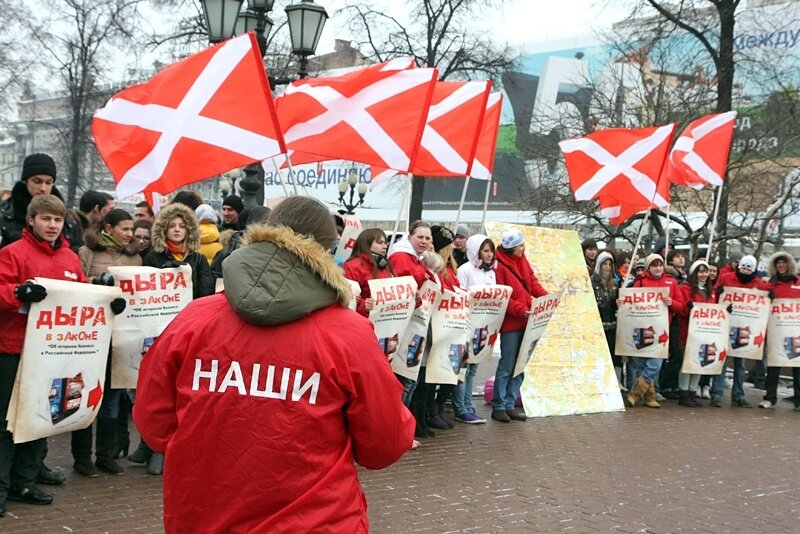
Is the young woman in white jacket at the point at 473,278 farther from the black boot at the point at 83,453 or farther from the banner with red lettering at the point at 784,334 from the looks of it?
the banner with red lettering at the point at 784,334

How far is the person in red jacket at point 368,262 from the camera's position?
8.16 metres

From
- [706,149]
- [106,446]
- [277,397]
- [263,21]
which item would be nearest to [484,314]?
[106,446]

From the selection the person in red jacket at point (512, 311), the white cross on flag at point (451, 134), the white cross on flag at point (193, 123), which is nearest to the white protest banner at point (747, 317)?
the person in red jacket at point (512, 311)

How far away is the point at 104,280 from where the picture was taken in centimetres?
641

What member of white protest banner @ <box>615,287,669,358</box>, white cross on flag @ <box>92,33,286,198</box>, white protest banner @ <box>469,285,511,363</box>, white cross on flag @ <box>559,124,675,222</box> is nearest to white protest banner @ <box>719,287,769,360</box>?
white protest banner @ <box>615,287,669,358</box>

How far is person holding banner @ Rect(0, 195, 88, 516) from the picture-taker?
18.6 feet

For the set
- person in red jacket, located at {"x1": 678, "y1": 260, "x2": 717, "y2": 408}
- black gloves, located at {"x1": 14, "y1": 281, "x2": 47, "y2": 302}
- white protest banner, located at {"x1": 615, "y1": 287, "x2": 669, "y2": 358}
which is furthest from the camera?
person in red jacket, located at {"x1": 678, "y1": 260, "x2": 717, "y2": 408}

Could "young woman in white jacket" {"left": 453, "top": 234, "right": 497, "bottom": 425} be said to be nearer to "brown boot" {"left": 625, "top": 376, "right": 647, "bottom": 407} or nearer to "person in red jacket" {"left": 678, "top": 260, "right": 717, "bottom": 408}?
"brown boot" {"left": 625, "top": 376, "right": 647, "bottom": 407}

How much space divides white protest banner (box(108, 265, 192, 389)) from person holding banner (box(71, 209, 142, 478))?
0.17m

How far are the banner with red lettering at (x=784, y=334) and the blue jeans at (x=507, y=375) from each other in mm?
4107

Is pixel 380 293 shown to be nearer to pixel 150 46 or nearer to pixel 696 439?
pixel 696 439

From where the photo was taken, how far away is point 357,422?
290 cm

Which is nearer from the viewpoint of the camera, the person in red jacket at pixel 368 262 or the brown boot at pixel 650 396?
the person in red jacket at pixel 368 262

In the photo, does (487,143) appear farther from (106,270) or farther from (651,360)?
(106,270)
